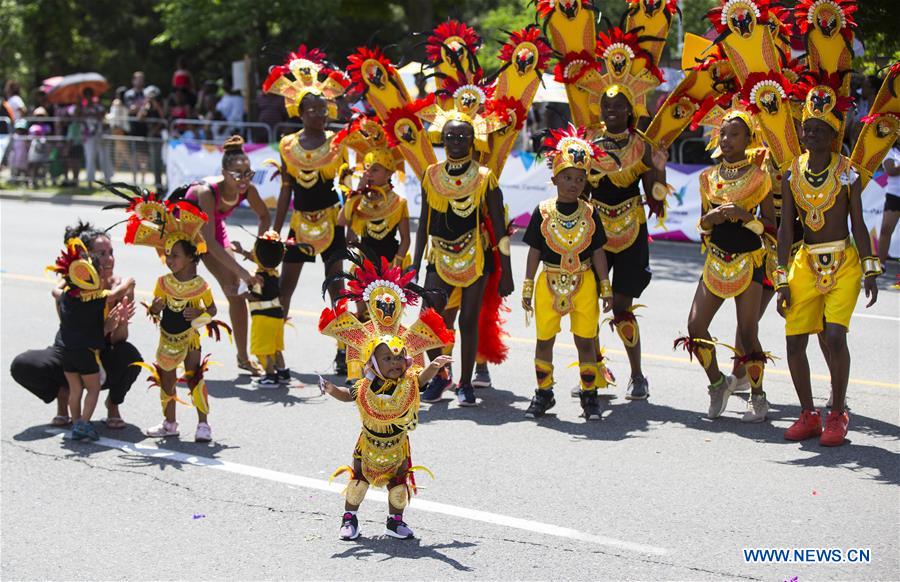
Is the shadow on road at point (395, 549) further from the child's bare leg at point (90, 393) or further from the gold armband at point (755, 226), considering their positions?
the gold armband at point (755, 226)

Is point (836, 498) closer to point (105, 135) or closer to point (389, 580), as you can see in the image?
point (389, 580)

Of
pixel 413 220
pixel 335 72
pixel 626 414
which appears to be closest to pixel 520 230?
pixel 413 220

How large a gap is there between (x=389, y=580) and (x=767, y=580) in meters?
1.74

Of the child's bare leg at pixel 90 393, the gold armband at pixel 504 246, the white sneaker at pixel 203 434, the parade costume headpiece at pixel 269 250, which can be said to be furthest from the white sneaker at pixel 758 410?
the child's bare leg at pixel 90 393

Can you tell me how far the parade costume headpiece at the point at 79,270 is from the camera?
7891 mm

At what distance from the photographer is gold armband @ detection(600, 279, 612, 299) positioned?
8.06 meters

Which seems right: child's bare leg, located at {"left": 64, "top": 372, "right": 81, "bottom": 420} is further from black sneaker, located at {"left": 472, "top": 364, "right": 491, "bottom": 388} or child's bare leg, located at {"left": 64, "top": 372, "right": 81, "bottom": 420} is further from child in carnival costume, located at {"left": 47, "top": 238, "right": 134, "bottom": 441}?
black sneaker, located at {"left": 472, "top": 364, "right": 491, "bottom": 388}

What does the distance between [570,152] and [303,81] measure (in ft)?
9.26

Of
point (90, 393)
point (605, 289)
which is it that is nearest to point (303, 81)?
point (90, 393)

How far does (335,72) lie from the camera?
32.2 ft

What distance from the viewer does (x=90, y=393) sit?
8.13m

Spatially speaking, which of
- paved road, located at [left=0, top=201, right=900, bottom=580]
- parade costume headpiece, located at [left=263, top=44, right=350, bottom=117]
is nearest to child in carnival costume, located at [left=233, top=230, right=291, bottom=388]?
Result: paved road, located at [left=0, top=201, right=900, bottom=580]

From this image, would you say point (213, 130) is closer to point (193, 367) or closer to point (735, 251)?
point (193, 367)

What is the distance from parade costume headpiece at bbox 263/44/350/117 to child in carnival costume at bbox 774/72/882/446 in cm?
382
